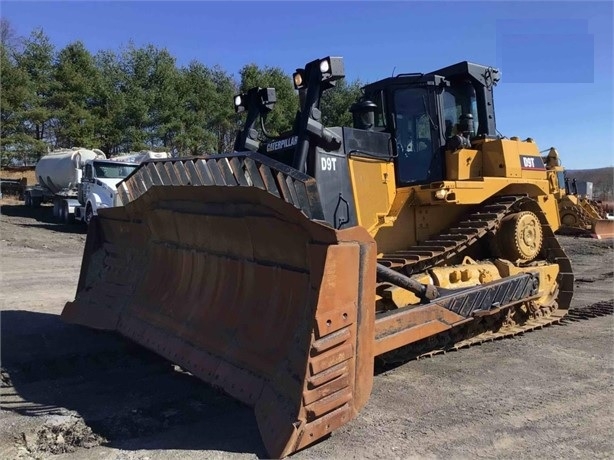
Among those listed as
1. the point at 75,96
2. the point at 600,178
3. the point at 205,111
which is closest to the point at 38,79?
the point at 75,96

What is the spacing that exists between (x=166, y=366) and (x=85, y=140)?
1024 inches

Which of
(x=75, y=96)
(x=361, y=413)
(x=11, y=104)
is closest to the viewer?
(x=361, y=413)

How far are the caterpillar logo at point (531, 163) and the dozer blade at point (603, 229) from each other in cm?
1225

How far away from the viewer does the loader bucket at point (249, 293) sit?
335 centimetres

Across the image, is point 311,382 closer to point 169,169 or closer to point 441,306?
point 441,306

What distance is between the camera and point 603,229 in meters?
18.2

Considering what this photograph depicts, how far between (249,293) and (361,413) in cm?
123

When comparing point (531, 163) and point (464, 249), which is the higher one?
point (531, 163)

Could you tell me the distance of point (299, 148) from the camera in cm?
524

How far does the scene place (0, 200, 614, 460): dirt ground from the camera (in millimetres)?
3508

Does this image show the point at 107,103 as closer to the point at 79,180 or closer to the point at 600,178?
the point at 79,180

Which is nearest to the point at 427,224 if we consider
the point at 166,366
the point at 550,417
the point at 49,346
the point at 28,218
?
the point at 550,417

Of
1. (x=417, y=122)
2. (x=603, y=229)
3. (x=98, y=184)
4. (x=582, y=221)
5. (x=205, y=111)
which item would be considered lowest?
(x=603, y=229)

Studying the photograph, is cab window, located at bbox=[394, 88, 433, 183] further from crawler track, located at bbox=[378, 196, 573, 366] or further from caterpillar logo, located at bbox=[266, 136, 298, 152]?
caterpillar logo, located at bbox=[266, 136, 298, 152]
